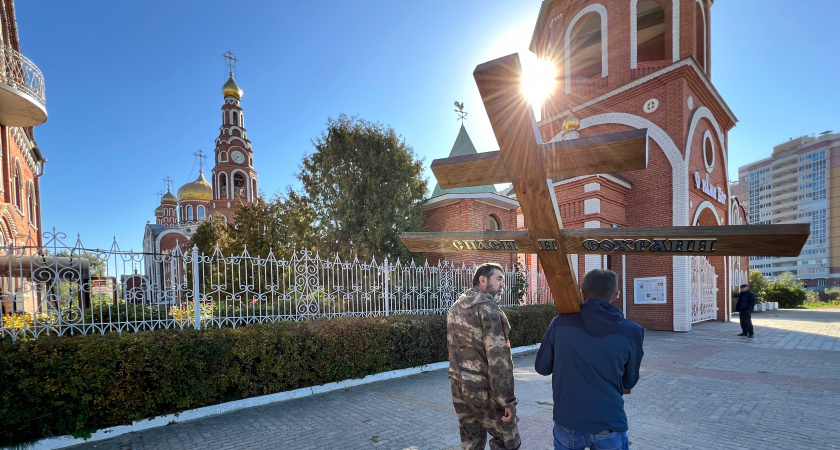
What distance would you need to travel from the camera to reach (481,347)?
3074mm

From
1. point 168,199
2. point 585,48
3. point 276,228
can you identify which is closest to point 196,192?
point 168,199

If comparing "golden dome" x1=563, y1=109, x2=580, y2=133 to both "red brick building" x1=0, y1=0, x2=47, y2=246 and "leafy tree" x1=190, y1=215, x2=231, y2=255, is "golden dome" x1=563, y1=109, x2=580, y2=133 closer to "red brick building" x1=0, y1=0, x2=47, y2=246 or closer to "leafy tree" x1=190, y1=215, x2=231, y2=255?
"leafy tree" x1=190, y1=215, x2=231, y2=255

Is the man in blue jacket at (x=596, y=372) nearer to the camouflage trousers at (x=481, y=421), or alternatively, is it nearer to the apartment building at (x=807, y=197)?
the camouflage trousers at (x=481, y=421)

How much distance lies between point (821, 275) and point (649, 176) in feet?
318

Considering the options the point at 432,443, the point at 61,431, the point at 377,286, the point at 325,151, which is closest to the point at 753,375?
the point at 432,443

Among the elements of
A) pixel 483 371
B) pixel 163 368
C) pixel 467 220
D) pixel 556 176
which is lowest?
pixel 163 368

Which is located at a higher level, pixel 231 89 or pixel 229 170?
pixel 231 89

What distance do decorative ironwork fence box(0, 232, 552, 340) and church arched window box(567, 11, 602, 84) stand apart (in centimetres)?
1167

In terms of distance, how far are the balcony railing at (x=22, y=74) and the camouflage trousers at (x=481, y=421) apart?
12.8 metres

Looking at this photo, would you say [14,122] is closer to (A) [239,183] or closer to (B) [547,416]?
(B) [547,416]

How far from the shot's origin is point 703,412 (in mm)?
5273

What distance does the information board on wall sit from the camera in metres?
13.7

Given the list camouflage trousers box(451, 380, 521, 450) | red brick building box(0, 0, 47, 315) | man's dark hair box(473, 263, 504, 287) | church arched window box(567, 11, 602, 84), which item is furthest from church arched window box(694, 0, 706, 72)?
red brick building box(0, 0, 47, 315)

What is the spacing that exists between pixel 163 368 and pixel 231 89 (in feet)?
147
